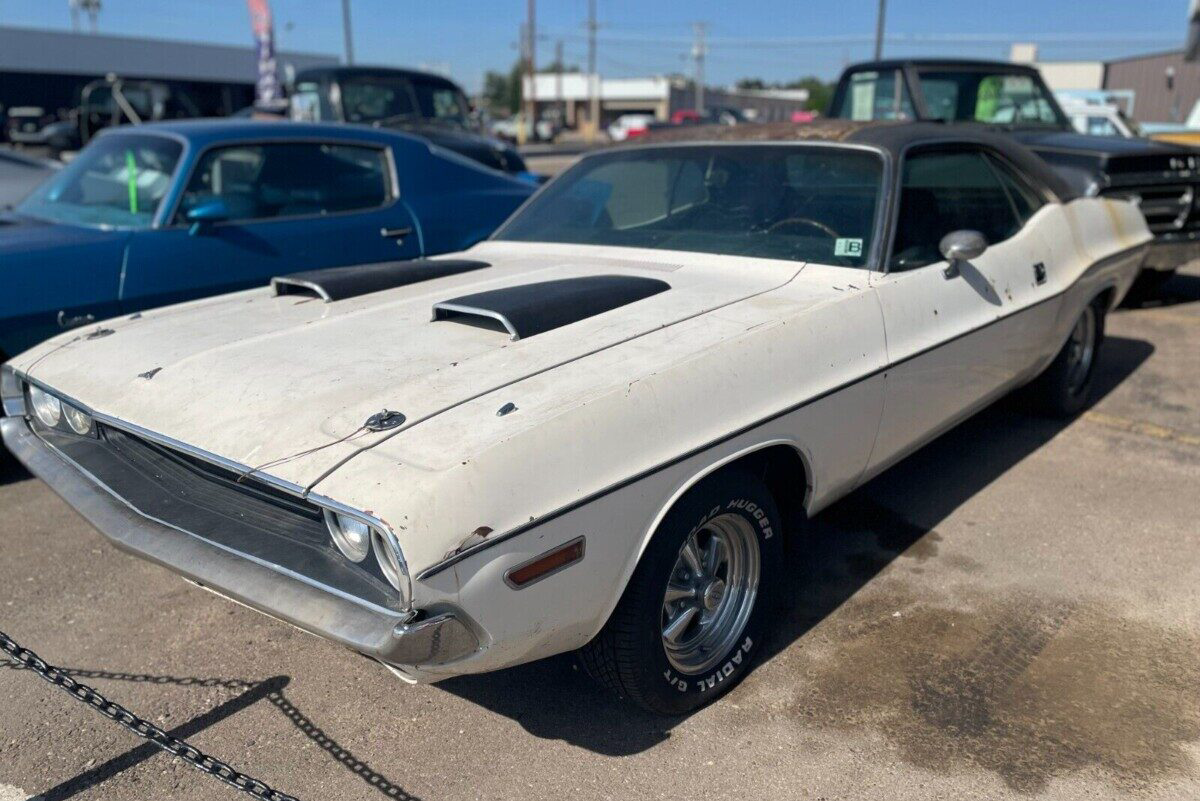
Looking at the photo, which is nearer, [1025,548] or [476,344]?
[476,344]

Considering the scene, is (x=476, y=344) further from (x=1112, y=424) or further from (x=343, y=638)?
(x=1112, y=424)

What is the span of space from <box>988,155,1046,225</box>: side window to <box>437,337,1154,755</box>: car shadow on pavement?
1.08m

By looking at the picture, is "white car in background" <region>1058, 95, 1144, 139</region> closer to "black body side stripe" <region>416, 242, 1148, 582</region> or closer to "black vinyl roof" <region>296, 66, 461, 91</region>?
"black vinyl roof" <region>296, 66, 461, 91</region>

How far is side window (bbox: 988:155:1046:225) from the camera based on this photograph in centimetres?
420

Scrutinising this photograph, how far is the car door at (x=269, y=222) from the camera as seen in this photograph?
14.8 feet

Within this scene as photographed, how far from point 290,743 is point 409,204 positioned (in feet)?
12.0

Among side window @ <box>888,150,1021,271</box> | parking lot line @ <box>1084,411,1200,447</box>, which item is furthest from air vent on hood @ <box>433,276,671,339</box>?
parking lot line @ <box>1084,411,1200,447</box>

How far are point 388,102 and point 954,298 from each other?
8.88m

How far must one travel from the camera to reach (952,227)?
3723mm

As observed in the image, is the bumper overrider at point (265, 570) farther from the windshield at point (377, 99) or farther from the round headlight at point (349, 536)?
the windshield at point (377, 99)

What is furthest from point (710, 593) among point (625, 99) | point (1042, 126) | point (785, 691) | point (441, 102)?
point (625, 99)

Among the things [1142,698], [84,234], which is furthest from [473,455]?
[84,234]

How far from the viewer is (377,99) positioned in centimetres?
1097

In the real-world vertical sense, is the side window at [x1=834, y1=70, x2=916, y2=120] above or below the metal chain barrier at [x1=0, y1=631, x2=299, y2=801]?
above
